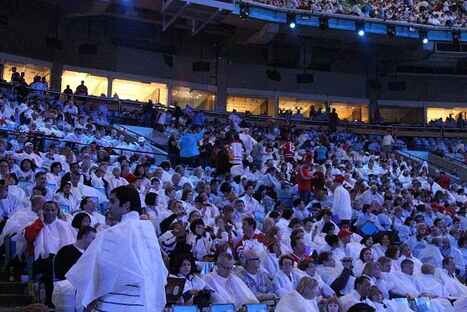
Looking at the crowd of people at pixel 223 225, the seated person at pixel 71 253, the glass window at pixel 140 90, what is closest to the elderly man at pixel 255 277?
the crowd of people at pixel 223 225

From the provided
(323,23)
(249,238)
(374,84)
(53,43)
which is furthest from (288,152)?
(374,84)

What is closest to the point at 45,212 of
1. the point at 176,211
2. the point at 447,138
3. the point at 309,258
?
the point at 176,211

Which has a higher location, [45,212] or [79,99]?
[79,99]

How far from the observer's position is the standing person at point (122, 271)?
455 cm

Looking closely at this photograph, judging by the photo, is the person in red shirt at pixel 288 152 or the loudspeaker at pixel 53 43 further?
the loudspeaker at pixel 53 43

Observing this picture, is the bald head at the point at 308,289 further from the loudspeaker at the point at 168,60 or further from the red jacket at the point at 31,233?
the loudspeaker at the point at 168,60

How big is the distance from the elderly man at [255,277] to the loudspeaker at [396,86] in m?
25.9

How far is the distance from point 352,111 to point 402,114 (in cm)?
256

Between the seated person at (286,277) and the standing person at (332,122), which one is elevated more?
the standing person at (332,122)

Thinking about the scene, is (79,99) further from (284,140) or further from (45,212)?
(45,212)

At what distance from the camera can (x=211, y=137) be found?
20.9 metres

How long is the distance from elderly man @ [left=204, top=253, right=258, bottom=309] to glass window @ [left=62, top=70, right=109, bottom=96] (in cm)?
2033

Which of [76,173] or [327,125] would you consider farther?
[327,125]

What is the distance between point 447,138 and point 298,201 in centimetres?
1652
